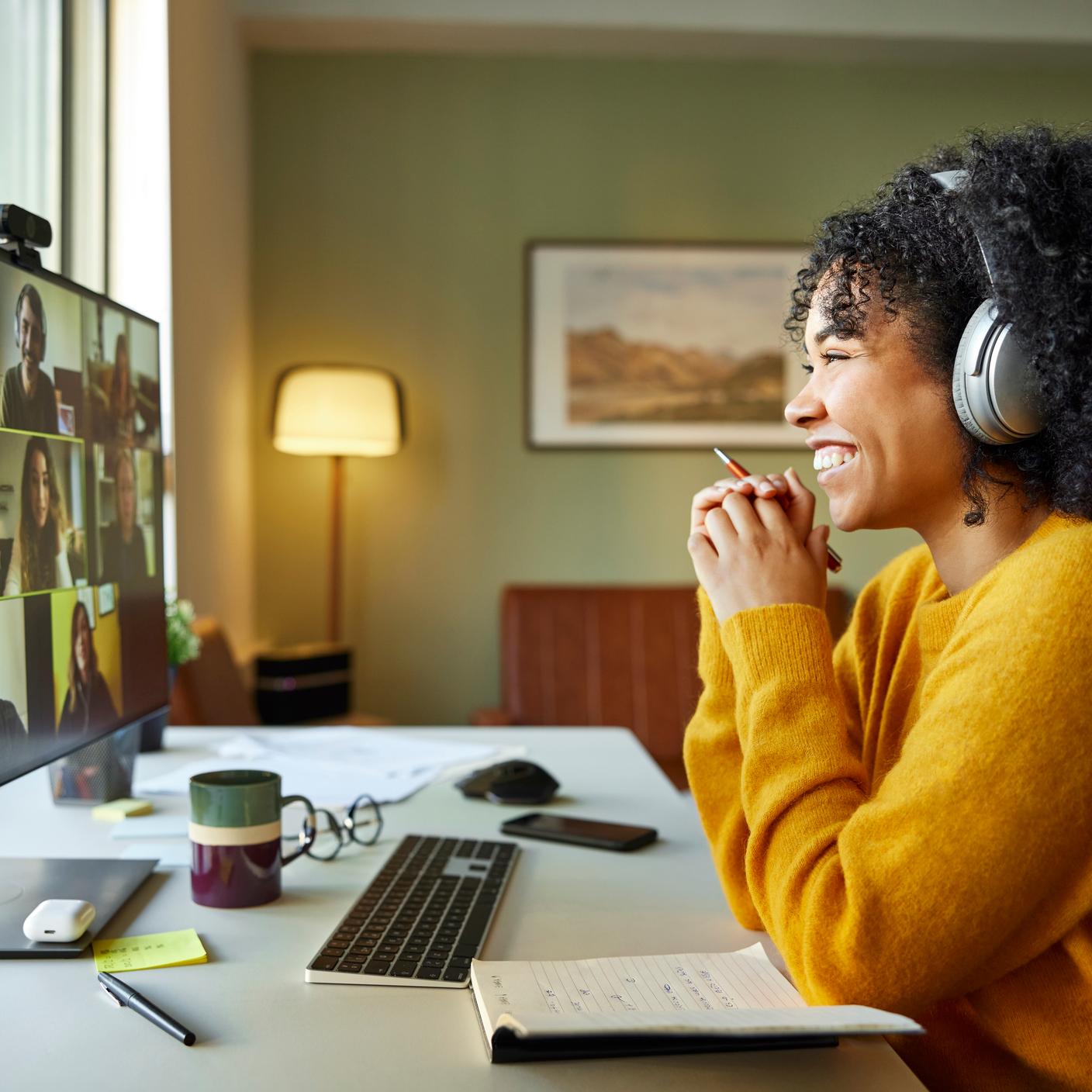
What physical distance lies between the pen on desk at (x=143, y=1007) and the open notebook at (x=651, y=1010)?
19 cm

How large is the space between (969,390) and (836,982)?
→ 1.51 ft

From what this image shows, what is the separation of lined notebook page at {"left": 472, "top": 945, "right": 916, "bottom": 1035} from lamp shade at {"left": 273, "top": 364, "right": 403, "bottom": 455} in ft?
8.55

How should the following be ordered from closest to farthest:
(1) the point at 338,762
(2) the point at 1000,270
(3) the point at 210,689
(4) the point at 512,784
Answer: (2) the point at 1000,270, (4) the point at 512,784, (1) the point at 338,762, (3) the point at 210,689

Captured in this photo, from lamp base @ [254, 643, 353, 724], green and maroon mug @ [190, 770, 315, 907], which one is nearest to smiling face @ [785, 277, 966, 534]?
green and maroon mug @ [190, 770, 315, 907]

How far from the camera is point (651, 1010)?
0.77m

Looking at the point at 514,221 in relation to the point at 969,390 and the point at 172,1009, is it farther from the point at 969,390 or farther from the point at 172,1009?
the point at 172,1009

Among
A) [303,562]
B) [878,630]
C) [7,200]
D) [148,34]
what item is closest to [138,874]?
[878,630]

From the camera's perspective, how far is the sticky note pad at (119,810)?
1311 mm

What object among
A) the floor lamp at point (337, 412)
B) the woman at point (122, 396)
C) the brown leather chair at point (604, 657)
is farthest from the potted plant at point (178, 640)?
the brown leather chair at point (604, 657)

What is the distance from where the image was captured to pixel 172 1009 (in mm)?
789

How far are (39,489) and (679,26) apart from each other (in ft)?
9.81

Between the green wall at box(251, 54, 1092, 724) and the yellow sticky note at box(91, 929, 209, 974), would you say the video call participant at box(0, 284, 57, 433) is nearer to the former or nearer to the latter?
the yellow sticky note at box(91, 929, 209, 974)

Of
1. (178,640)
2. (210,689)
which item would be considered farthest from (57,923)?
(210,689)

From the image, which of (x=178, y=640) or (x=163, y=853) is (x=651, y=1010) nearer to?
(x=163, y=853)
